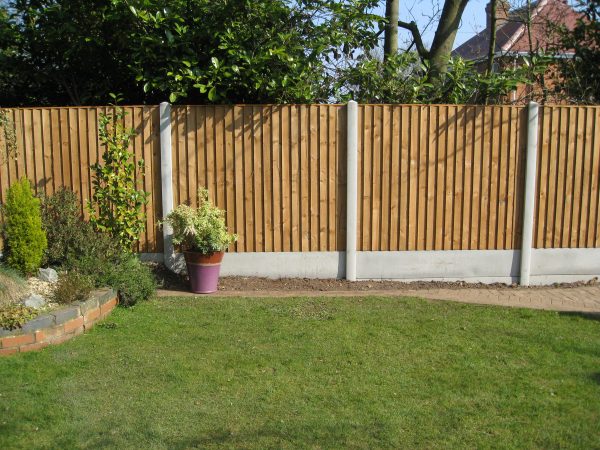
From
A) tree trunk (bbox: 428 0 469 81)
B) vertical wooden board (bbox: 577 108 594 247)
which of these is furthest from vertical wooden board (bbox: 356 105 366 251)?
tree trunk (bbox: 428 0 469 81)

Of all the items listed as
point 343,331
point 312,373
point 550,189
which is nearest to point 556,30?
point 550,189

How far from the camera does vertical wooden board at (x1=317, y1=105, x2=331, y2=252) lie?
7406 millimetres

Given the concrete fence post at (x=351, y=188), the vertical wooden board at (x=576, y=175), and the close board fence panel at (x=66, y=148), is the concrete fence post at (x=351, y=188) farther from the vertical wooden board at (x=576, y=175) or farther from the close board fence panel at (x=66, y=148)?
the vertical wooden board at (x=576, y=175)

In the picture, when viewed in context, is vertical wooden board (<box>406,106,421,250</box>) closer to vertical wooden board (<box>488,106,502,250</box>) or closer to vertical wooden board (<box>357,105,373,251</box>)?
vertical wooden board (<box>357,105,373,251</box>)

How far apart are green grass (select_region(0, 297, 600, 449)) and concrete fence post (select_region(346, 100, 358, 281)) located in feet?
4.21

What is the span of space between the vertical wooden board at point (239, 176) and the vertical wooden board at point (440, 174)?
8.04 feet

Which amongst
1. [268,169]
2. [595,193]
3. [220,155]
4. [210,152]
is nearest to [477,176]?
[595,193]

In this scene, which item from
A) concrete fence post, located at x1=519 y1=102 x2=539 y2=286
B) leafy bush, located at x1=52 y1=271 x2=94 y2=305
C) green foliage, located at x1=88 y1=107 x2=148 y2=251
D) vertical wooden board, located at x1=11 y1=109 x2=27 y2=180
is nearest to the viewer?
leafy bush, located at x1=52 y1=271 x2=94 y2=305

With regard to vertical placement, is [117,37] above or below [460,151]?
above

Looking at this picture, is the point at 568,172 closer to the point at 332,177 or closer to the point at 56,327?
the point at 332,177

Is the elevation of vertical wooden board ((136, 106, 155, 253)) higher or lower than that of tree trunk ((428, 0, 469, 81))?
lower

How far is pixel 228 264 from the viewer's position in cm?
753

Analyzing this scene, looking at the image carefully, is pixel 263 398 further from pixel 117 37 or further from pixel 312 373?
pixel 117 37

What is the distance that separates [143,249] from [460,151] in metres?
4.21
